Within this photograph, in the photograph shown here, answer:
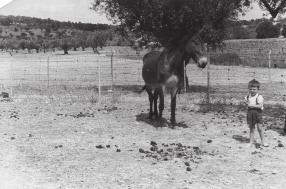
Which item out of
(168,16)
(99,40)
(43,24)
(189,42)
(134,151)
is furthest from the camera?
(43,24)

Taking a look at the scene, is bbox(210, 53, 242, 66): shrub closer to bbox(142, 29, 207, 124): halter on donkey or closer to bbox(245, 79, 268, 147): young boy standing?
bbox(142, 29, 207, 124): halter on donkey

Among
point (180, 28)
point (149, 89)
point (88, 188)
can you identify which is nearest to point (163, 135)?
point (149, 89)

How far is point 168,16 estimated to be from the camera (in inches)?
999

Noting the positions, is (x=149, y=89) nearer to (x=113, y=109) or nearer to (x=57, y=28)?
(x=113, y=109)

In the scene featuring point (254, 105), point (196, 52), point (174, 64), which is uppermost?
point (196, 52)

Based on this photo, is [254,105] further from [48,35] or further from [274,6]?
[48,35]

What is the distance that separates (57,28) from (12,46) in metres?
45.7

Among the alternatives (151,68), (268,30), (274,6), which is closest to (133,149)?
(151,68)

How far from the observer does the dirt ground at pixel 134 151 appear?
8109 millimetres

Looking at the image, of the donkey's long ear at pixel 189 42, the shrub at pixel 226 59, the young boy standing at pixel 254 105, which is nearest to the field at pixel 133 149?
the young boy standing at pixel 254 105

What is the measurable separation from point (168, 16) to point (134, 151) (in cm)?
1601

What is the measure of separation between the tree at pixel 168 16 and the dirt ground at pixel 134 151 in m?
8.40

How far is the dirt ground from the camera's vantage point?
26.6 ft

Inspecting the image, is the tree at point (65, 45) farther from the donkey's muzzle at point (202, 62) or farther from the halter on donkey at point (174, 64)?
the donkey's muzzle at point (202, 62)
